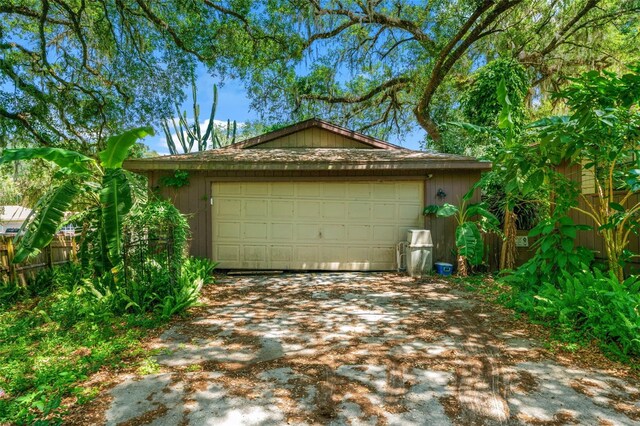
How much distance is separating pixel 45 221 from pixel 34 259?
2.61 metres

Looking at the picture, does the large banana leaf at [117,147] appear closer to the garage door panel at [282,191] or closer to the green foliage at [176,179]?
the green foliage at [176,179]

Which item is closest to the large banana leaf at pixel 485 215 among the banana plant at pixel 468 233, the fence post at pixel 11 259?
the banana plant at pixel 468 233

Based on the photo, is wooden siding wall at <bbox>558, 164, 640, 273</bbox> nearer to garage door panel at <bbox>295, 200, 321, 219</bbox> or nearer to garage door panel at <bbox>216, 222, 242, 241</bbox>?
garage door panel at <bbox>295, 200, 321, 219</bbox>

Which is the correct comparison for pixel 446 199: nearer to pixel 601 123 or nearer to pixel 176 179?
pixel 601 123

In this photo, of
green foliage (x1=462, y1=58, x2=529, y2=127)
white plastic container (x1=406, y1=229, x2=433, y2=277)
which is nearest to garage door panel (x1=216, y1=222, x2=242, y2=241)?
white plastic container (x1=406, y1=229, x2=433, y2=277)

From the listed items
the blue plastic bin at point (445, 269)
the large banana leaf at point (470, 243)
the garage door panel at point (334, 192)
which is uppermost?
the garage door panel at point (334, 192)

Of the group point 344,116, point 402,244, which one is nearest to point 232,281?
point 402,244

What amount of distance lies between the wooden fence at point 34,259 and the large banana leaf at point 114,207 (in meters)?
2.07

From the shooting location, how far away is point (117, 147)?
192 inches

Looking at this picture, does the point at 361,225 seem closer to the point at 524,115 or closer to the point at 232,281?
the point at 232,281

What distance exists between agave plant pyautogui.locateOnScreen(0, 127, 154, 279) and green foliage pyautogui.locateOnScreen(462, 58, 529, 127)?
8018 millimetres

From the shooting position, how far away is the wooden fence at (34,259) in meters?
5.79

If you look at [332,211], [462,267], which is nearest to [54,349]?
[332,211]

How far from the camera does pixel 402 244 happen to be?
25.7 ft
